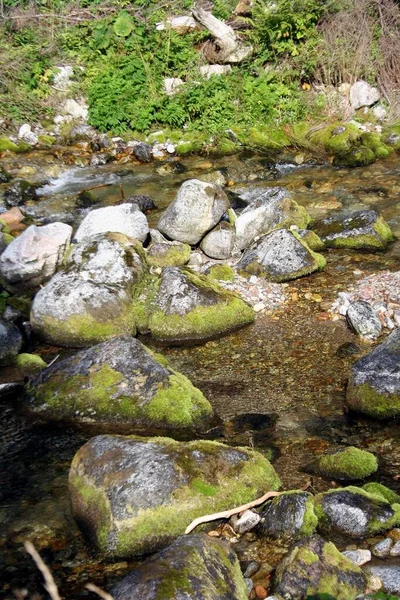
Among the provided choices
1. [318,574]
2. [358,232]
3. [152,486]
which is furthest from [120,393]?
[358,232]

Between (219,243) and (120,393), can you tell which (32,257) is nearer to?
(219,243)

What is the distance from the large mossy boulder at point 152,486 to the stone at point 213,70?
13.8 meters

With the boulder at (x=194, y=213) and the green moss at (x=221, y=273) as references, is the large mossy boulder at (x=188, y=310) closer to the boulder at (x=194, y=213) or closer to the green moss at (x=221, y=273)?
the green moss at (x=221, y=273)

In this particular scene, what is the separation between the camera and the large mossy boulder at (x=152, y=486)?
466cm

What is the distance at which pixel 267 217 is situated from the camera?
1024 cm

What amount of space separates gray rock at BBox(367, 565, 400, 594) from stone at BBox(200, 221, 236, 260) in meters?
6.07

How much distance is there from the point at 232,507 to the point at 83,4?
17.4 metres

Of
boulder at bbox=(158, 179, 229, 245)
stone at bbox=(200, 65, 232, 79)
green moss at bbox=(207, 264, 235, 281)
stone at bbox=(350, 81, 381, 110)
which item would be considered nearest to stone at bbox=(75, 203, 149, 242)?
boulder at bbox=(158, 179, 229, 245)

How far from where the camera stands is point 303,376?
23.2ft

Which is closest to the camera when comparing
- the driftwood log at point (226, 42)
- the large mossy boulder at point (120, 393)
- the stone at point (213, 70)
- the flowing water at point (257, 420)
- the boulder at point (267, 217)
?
the flowing water at point (257, 420)

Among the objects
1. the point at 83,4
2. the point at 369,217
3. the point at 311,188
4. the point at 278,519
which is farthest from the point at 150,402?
the point at 83,4

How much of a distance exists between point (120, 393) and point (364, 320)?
3.09 metres

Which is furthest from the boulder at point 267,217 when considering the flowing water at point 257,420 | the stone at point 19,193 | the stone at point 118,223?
the stone at point 19,193

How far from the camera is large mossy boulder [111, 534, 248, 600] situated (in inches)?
148
